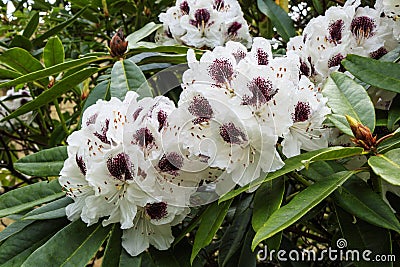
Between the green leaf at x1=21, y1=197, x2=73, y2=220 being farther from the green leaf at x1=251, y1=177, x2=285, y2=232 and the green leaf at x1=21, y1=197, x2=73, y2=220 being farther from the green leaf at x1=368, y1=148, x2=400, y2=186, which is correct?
Result: the green leaf at x1=368, y1=148, x2=400, y2=186

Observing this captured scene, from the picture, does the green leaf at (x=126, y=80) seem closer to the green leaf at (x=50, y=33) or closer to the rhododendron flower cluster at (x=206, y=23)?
the rhododendron flower cluster at (x=206, y=23)

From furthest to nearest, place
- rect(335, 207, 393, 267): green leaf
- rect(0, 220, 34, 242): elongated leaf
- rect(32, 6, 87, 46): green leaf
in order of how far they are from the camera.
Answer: rect(32, 6, 87, 46): green leaf
rect(0, 220, 34, 242): elongated leaf
rect(335, 207, 393, 267): green leaf

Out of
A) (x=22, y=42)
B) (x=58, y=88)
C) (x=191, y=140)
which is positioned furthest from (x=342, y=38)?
(x=22, y=42)

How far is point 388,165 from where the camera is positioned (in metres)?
0.56

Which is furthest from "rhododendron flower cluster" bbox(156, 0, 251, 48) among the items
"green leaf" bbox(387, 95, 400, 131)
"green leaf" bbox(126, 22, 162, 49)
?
"green leaf" bbox(387, 95, 400, 131)

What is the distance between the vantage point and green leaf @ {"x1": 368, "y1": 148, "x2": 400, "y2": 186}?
0.53m

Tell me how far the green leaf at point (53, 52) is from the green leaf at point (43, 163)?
0.30 m

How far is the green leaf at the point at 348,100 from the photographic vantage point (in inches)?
26.0

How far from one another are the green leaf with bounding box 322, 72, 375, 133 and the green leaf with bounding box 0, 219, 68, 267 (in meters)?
0.41

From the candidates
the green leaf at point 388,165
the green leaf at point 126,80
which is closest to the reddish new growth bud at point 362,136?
the green leaf at point 388,165

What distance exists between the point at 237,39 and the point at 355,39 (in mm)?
288

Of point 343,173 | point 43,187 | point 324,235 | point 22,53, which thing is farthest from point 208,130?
point 324,235

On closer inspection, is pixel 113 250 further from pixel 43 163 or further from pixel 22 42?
pixel 22 42

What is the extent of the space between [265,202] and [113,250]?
0.21m
